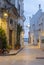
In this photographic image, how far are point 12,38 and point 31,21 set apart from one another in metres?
36.1

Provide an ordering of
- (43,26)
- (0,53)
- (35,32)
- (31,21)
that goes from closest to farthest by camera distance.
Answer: (0,53)
(43,26)
(35,32)
(31,21)

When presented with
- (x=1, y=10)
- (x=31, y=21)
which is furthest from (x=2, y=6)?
(x=31, y=21)

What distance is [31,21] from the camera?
72312 mm

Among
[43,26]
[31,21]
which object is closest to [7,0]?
[43,26]

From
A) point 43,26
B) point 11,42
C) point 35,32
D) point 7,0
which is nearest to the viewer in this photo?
point 7,0

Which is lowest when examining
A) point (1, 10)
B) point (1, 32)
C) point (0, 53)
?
point (0, 53)

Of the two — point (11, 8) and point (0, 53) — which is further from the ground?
point (11, 8)

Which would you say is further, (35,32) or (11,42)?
(35,32)

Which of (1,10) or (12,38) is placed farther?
(12,38)

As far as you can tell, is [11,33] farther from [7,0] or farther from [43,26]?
[43,26]

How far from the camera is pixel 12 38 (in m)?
36.7

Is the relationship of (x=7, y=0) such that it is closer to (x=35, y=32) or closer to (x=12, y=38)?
(x=12, y=38)

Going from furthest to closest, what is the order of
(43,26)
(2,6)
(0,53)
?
1. (43,26)
2. (2,6)
3. (0,53)

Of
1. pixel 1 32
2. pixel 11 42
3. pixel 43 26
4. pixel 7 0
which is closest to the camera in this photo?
pixel 1 32
